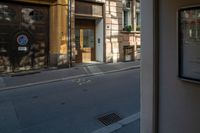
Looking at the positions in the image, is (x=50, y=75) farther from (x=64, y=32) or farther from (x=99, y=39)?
(x=99, y=39)

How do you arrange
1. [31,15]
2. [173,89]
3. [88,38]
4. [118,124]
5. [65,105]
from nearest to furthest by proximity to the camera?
[173,89]
[118,124]
[65,105]
[31,15]
[88,38]

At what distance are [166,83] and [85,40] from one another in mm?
12309

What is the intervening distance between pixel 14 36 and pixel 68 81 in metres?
3.63

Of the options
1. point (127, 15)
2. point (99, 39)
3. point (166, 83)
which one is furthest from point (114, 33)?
point (166, 83)

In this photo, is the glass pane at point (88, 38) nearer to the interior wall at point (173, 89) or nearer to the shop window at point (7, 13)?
the shop window at point (7, 13)

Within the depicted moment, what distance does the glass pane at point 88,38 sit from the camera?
14.5 m

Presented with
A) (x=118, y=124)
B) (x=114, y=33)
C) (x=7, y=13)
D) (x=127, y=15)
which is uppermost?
(x=127, y=15)

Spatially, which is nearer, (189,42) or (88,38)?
(189,42)

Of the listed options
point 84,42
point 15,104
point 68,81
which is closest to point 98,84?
point 68,81

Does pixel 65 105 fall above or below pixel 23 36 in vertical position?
below

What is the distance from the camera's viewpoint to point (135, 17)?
1653cm

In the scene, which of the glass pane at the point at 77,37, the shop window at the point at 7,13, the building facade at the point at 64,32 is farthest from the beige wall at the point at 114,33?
the shop window at the point at 7,13

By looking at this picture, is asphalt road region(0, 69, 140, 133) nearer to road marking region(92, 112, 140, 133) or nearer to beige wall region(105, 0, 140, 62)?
road marking region(92, 112, 140, 133)

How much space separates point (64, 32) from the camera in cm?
1255
